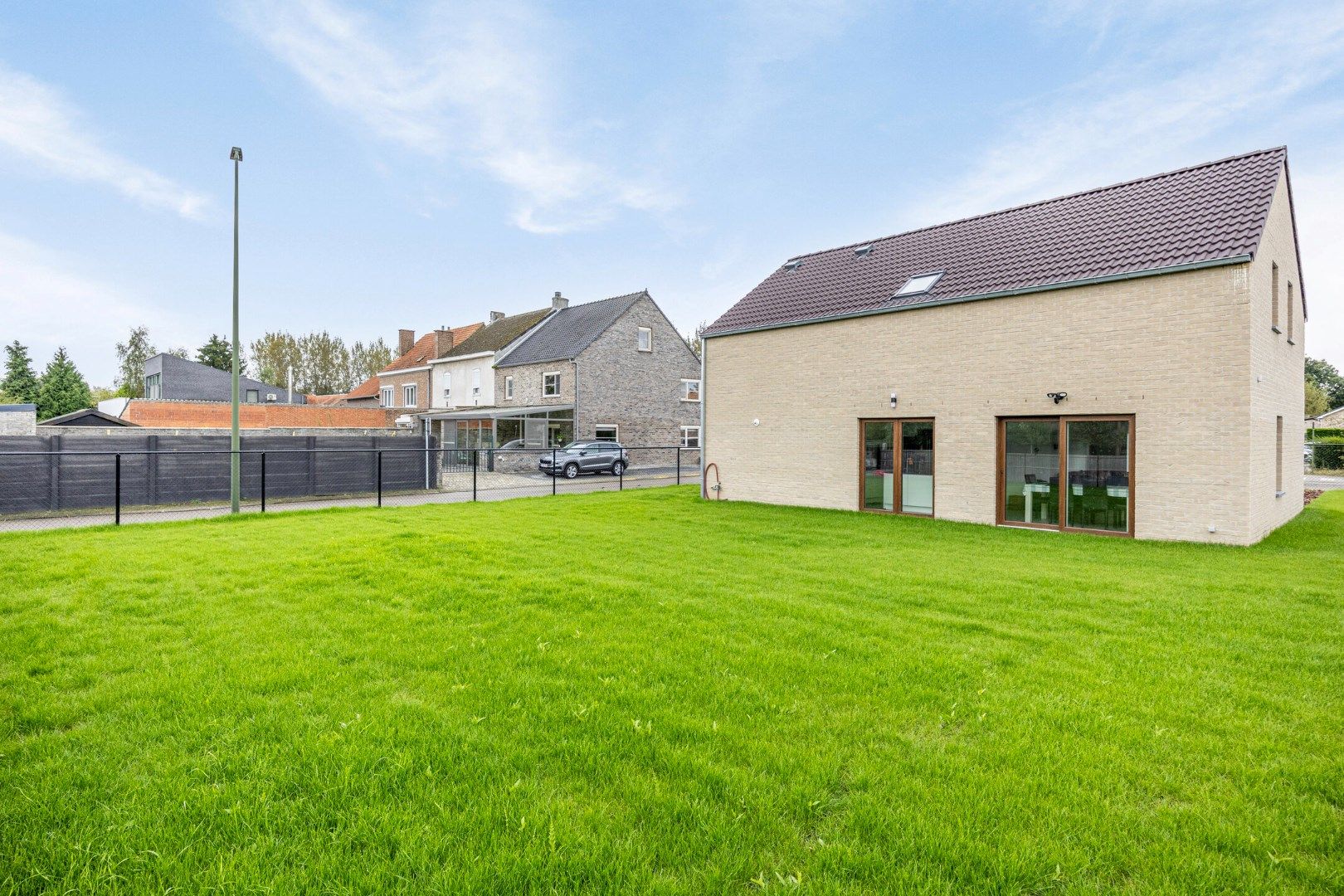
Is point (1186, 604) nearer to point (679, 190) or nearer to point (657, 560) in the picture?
point (657, 560)

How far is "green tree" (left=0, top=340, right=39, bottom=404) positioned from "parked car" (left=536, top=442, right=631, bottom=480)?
1911 inches

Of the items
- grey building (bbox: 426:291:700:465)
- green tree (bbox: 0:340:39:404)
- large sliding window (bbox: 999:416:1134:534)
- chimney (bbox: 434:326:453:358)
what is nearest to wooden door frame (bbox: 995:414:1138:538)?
large sliding window (bbox: 999:416:1134:534)

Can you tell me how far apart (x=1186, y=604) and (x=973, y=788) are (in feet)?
16.1

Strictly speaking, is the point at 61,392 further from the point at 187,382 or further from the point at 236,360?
the point at 236,360

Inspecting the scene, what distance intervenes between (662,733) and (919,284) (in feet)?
42.9

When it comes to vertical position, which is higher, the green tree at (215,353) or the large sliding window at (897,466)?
the green tree at (215,353)

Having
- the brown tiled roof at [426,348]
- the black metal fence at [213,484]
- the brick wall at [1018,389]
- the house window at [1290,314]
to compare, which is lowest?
the black metal fence at [213,484]

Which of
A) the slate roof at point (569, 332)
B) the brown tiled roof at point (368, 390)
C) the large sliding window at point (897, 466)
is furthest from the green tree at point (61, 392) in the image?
the large sliding window at point (897, 466)

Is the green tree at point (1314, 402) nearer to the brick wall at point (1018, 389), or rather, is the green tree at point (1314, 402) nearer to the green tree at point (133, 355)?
the brick wall at point (1018, 389)

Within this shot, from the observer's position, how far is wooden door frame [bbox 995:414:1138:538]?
1091 centimetres

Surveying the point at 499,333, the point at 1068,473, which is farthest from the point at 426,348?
the point at 1068,473

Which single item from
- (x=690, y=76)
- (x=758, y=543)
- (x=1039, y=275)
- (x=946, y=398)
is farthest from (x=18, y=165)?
(x=1039, y=275)

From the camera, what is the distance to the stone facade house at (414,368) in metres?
42.7

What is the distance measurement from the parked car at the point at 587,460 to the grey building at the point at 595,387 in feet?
13.3
